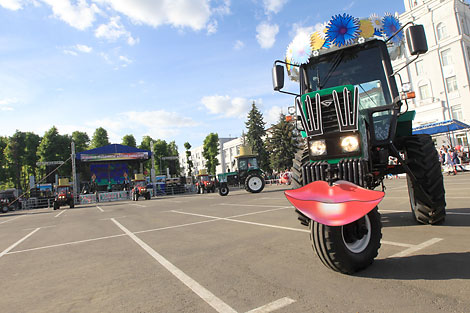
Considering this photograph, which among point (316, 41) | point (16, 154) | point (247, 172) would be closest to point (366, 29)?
point (316, 41)

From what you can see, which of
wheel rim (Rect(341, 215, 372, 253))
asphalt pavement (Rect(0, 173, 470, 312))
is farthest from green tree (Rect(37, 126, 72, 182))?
wheel rim (Rect(341, 215, 372, 253))

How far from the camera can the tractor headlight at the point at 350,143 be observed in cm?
352

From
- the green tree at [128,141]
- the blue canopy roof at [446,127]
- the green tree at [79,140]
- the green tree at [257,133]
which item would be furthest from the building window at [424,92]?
the green tree at [79,140]

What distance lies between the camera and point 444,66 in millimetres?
36219

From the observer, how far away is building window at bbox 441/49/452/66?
117ft

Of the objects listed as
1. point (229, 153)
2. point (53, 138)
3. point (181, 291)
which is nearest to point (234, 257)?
point (181, 291)

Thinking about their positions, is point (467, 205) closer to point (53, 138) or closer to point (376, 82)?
point (376, 82)

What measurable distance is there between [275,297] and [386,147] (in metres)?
3.19

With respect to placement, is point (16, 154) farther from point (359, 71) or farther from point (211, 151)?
point (359, 71)

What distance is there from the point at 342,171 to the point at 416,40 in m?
2.26

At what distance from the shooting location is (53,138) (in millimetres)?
57344

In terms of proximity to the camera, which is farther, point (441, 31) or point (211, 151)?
point (211, 151)

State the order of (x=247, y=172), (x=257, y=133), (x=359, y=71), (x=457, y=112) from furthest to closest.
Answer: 1. (x=257, y=133)
2. (x=457, y=112)
3. (x=247, y=172)
4. (x=359, y=71)

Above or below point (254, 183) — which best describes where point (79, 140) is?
above
